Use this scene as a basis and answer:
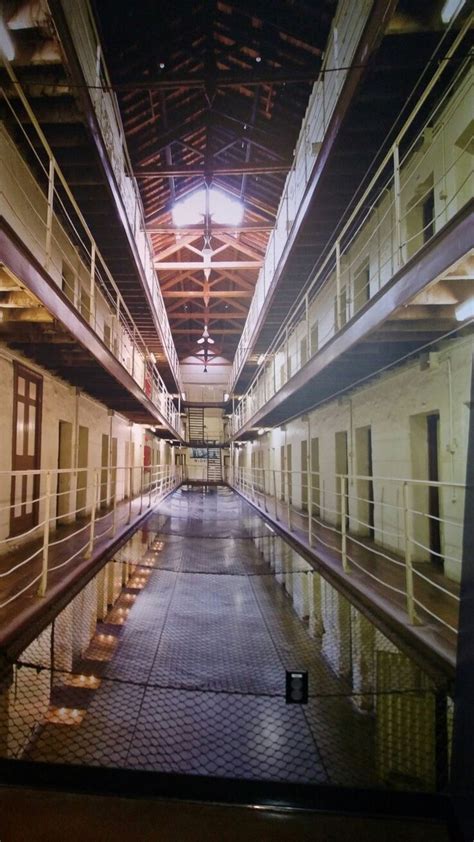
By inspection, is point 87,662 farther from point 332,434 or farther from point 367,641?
point 332,434

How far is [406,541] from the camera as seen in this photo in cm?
270

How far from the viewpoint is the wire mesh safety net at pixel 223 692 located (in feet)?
9.45

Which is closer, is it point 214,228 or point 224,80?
point 224,80

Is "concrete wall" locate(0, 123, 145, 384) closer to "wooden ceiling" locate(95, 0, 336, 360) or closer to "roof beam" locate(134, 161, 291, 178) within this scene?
"wooden ceiling" locate(95, 0, 336, 360)

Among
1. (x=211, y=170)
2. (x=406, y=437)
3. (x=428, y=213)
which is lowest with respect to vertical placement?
(x=406, y=437)

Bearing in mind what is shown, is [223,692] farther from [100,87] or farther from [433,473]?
[100,87]

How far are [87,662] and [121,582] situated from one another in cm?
235

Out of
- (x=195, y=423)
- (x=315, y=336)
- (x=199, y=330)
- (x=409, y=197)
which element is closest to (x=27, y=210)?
(x=409, y=197)

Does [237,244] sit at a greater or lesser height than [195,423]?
greater

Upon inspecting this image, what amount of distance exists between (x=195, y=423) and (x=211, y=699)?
20765 mm

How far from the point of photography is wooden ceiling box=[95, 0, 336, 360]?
535 centimetres

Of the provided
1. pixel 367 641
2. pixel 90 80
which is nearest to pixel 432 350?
pixel 367 641

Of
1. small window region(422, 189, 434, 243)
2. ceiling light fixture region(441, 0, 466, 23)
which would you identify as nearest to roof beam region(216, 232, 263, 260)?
small window region(422, 189, 434, 243)

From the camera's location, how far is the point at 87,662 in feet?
14.7
